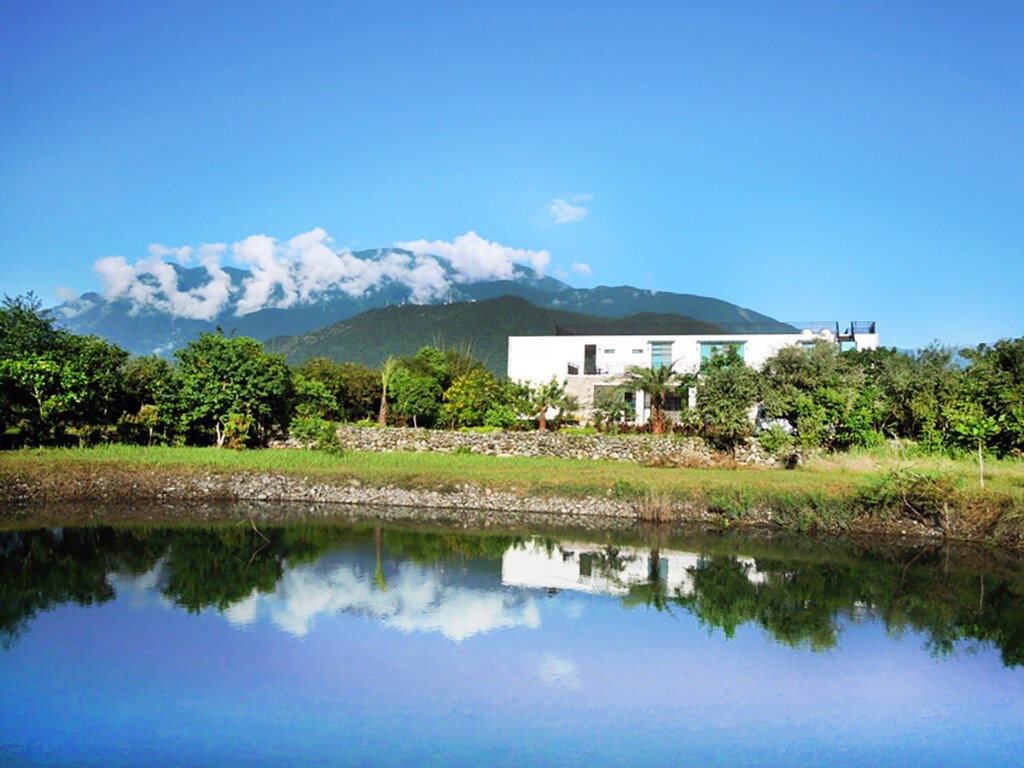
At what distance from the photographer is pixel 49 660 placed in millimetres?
11070

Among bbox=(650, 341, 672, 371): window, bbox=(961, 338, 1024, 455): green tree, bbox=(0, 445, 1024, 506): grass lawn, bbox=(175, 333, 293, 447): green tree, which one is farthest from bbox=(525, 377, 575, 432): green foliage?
bbox=(961, 338, 1024, 455): green tree

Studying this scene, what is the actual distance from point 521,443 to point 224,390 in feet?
37.5

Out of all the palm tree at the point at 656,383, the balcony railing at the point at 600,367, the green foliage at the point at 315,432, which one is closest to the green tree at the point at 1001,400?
the palm tree at the point at 656,383

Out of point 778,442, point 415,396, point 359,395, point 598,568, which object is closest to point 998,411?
point 778,442

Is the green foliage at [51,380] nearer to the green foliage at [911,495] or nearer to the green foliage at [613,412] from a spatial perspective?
the green foliage at [613,412]

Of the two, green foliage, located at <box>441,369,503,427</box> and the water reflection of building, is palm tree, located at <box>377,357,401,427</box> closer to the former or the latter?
green foliage, located at <box>441,369,503,427</box>

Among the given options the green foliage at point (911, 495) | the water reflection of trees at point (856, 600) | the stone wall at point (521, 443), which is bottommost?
the water reflection of trees at point (856, 600)

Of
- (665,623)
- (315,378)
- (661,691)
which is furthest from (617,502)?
(315,378)

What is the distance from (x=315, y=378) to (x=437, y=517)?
23282 mm

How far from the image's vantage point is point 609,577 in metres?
16.7

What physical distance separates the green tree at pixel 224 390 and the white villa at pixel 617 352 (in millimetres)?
22092

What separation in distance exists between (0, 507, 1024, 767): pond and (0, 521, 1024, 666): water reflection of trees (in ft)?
0.24

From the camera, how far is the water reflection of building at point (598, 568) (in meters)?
16.1

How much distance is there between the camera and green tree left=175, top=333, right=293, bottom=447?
2884cm
